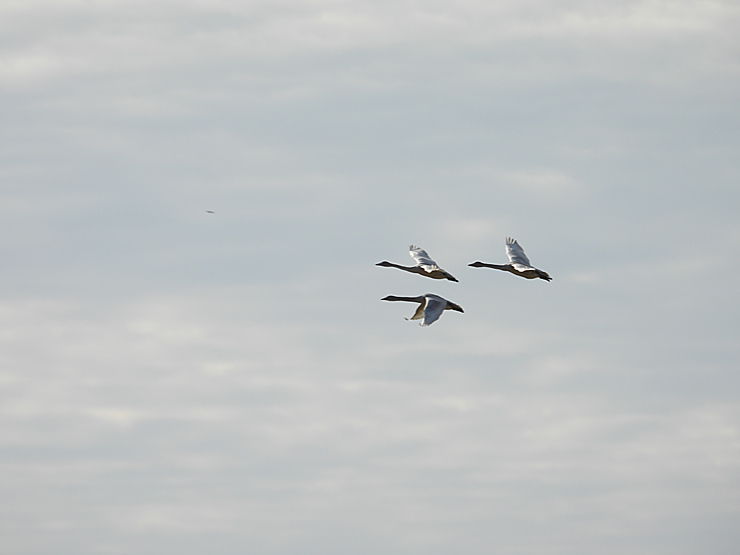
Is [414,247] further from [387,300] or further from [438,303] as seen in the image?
[438,303]

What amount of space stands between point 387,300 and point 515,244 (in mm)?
10839

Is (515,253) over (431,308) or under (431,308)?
over

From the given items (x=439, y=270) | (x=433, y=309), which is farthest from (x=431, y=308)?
(x=439, y=270)

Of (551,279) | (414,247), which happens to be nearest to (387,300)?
(414,247)

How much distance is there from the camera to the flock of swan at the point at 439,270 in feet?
374

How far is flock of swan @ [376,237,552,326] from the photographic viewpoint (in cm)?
11412

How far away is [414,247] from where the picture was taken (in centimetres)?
12612

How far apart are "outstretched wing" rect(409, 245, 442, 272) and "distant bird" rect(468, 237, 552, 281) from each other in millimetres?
6603

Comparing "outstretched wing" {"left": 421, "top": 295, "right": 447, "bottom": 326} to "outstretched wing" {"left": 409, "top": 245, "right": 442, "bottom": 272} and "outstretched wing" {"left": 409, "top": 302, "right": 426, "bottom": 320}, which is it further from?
"outstretched wing" {"left": 409, "top": 245, "right": 442, "bottom": 272}

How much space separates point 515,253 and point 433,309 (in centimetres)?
1820

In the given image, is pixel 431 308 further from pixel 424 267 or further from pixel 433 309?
pixel 424 267

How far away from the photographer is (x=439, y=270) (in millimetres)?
121312

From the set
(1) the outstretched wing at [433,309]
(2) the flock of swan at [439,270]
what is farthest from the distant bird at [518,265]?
(1) the outstretched wing at [433,309]

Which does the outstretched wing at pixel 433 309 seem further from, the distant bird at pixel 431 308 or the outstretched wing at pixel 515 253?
the outstretched wing at pixel 515 253
